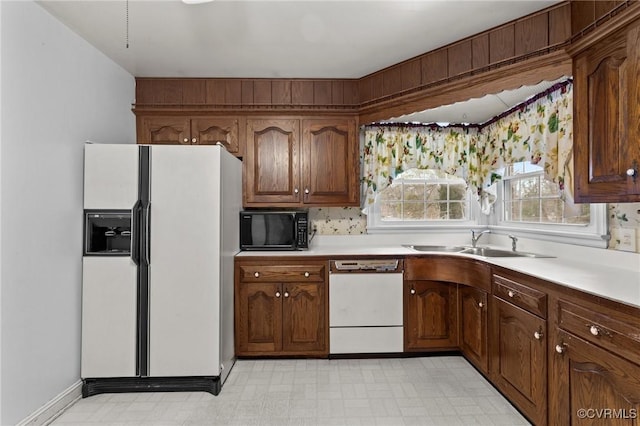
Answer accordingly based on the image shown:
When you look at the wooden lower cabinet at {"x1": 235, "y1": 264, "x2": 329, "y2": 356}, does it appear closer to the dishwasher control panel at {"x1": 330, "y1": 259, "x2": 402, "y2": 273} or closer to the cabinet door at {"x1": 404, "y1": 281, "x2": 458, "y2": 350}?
the dishwasher control panel at {"x1": 330, "y1": 259, "x2": 402, "y2": 273}

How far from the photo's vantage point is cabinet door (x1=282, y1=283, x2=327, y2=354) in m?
2.90

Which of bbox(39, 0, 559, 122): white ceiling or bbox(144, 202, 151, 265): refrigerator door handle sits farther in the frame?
bbox(144, 202, 151, 265): refrigerator door handle

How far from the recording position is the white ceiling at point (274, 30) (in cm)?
207

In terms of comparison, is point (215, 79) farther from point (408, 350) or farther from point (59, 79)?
point (408, 350)

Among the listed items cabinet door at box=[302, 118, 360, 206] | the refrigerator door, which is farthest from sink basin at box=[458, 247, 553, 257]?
the refrigerator door

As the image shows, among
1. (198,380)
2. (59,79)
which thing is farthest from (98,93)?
(198,380)

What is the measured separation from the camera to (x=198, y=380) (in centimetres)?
245

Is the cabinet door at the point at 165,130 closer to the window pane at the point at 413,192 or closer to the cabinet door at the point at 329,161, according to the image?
the cabinet door at the point at 329,161

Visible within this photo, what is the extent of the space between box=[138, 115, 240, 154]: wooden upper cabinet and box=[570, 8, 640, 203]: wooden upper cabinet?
2502 mm

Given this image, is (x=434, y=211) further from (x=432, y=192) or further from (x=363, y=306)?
(x=363, y=306)

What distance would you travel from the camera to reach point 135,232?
2.40 meters

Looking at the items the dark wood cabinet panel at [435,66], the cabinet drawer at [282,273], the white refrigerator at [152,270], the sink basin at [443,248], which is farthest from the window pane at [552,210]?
the white refrigerator at [152,270]

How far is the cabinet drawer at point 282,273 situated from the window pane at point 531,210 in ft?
5.98

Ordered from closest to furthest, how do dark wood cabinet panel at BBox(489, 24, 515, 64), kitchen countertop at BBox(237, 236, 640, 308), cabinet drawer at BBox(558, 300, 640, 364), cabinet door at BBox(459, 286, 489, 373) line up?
cabinet drawer at BBox(558, 300, 640, 364), kitchen countertop at BBox(237, 236, 640, 308), dark wood cabinet panel at BBox(489, 24, 515, 64), cabinet door at BBox(459, 286, 489, 373)
